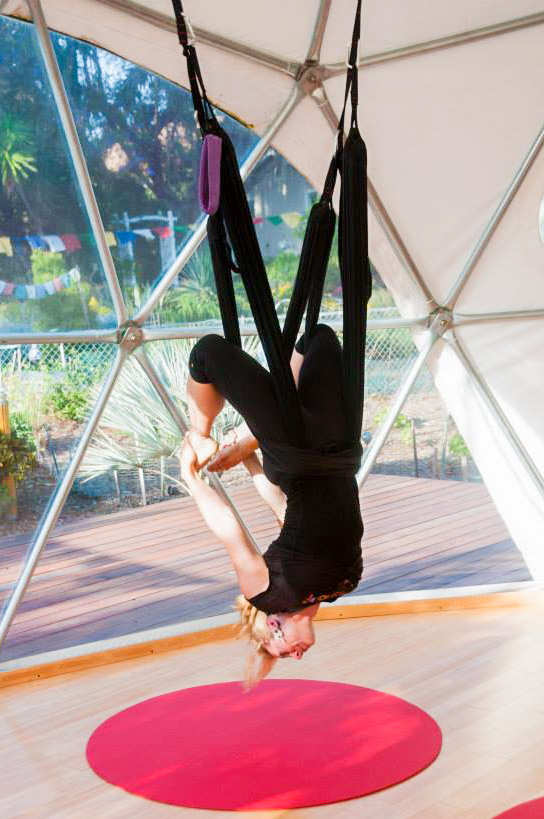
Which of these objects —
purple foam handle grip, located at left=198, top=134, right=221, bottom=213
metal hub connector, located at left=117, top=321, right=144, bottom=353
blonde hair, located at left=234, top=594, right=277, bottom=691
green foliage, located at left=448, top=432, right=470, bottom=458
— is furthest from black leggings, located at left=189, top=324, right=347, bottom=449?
green foliage, located at left=448, top=432, right=470, bottom=458

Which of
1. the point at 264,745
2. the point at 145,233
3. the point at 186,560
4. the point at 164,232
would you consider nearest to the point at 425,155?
the point at 164,232

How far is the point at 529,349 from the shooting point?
21.4ft

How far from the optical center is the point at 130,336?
5812 millimetres

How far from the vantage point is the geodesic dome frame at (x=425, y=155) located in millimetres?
5523

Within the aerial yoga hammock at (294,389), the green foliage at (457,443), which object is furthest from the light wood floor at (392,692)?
the green foliage at (457,443)

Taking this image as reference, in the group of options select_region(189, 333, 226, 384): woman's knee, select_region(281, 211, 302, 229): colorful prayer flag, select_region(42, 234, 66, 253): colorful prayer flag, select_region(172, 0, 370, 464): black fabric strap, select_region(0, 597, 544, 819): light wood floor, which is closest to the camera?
select_region(172, 0, 370, 464): black fabric strap

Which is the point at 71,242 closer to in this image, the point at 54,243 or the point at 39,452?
the point at 54,243

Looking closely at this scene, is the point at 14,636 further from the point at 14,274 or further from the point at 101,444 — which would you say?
the point at 14,274

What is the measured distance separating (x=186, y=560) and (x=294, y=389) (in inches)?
121

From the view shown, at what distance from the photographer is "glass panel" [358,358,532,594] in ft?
22.4

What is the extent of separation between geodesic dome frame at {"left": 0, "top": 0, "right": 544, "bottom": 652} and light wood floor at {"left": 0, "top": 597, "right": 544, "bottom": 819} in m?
0.75

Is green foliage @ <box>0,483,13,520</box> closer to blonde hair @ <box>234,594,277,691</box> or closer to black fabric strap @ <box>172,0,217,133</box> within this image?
blonde hair @ <box>234,594,277,691</box>

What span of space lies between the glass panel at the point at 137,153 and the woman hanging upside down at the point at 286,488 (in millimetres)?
2047

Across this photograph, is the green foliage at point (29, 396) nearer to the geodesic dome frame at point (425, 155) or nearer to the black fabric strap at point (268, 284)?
the geodesic dome frame at point (425, 155)
